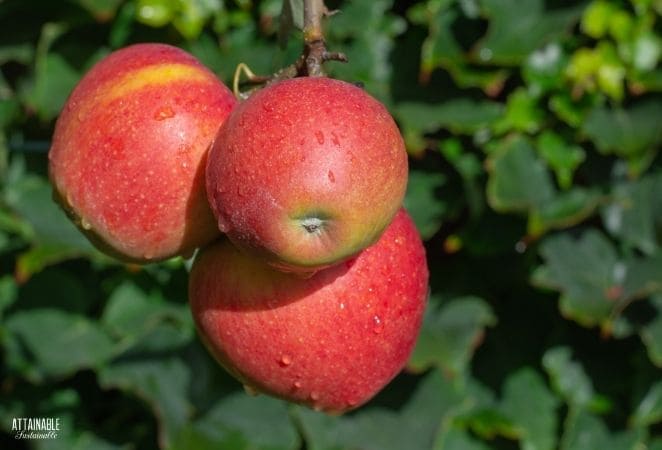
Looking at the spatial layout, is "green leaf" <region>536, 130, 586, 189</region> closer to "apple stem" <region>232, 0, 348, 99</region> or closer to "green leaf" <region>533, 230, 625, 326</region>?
"green leaf" <region>533, 230, 625, 326</region>

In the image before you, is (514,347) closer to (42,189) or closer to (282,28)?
(42,189)

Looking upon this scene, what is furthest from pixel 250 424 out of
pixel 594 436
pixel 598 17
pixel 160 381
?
pixel 598 17

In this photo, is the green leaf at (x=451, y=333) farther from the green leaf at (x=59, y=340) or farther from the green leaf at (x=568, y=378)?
the green leaf at (x=59, y=340)

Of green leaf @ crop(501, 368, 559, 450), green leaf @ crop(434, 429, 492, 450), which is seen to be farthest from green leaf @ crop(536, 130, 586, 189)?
green leaf @ crop(434, 429, 492, 450)

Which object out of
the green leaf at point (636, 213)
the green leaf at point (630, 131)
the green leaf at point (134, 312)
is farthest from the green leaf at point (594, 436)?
the green leaf at point (134, 312)

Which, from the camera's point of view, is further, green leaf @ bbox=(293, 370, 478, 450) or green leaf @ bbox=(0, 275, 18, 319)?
green leaf @ bbox=(0, 275, 18, 319)

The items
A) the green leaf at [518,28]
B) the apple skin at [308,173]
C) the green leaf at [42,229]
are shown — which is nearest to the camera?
the apple skin at [308,173]
